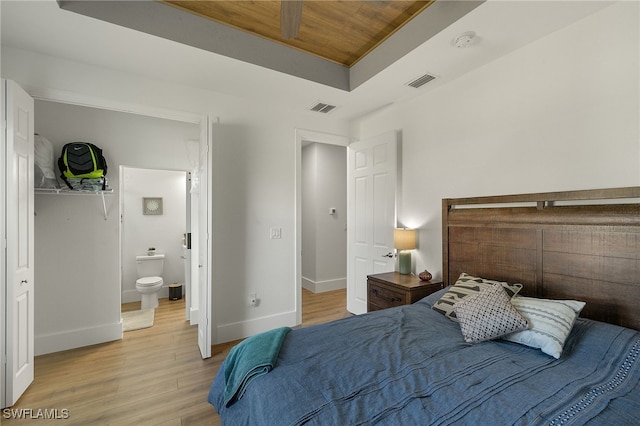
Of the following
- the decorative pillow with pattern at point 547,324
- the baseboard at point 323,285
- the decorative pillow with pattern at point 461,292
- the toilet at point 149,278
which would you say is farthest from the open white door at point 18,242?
the baseboard at point 323,285

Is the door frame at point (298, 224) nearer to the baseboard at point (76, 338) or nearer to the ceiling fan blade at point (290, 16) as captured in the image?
the ceiling fan blade at point (290, 16)

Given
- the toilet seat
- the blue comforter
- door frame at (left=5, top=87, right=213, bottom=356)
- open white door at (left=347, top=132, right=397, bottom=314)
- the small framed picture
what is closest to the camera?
the blue comforter

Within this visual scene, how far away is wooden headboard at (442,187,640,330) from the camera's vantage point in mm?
1575

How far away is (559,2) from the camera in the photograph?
170cm

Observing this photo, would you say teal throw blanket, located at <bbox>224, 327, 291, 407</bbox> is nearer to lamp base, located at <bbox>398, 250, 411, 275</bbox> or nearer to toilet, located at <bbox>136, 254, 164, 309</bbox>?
lamp base, located at <bbox>398, 250, 411, 275</bbox>

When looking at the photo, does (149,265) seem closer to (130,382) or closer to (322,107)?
(130,382)

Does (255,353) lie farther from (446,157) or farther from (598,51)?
(598,51)

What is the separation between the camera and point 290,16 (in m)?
1.46

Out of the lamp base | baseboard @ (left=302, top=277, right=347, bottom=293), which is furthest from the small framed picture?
the lamp base

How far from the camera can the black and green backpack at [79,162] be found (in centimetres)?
269

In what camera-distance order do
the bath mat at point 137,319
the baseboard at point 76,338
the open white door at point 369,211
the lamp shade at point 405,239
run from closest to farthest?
the baseboard at point 76,338, the lamp shade at point 405,239, the open white door at point 369,211, the bath mat at point 137,319

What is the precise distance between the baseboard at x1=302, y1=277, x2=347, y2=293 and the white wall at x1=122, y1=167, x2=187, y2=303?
2.16 m

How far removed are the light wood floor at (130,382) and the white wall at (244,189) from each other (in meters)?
0.44

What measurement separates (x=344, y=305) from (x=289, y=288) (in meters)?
1.18
